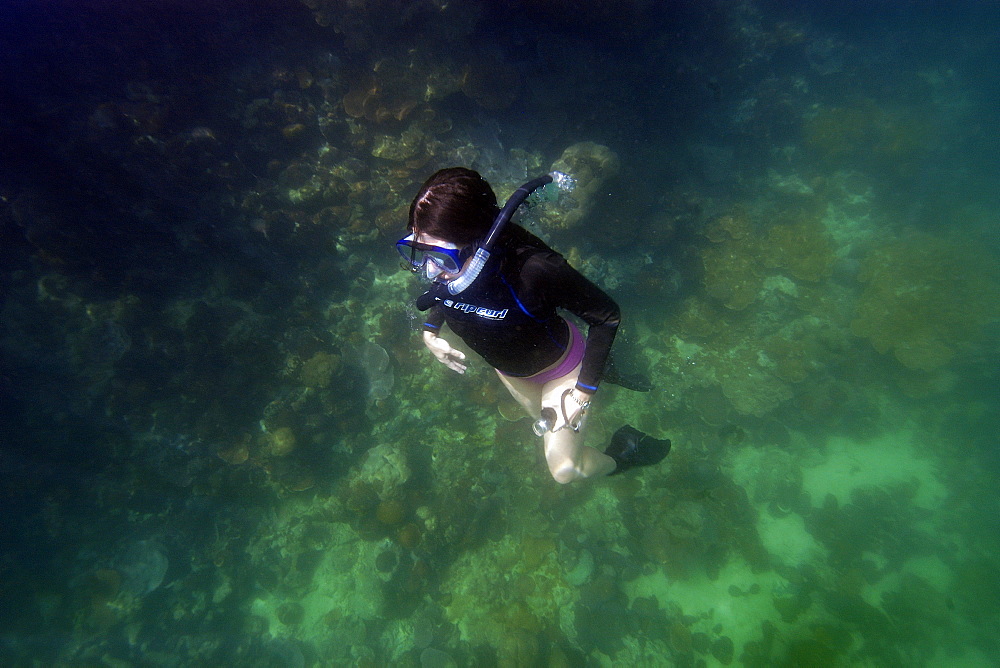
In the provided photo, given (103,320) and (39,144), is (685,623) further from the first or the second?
(39,144)

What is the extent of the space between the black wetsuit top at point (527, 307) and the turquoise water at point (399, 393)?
188 inches

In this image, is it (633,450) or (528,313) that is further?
(633,450)

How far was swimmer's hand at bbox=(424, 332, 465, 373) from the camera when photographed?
295 cm

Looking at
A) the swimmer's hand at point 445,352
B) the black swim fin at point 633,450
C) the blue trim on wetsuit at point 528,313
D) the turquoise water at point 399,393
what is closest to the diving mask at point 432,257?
the blue trim on wetsuit at point 528,313

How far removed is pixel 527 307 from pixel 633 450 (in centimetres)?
198

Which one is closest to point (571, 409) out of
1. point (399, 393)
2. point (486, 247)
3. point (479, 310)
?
point (479, 310)

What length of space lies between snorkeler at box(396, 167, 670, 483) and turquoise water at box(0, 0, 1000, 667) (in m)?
4.39

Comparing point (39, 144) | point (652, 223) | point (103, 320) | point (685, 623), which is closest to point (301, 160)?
point (39, 144)

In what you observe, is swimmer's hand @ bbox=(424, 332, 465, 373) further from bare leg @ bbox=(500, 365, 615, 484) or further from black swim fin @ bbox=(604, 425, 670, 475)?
black swim fin @ bbox=(604, 425, 670, 475)

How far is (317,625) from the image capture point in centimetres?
709

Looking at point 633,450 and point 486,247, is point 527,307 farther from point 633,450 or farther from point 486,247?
point 633,450

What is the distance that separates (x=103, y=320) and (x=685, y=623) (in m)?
11.5

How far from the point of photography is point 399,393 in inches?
304

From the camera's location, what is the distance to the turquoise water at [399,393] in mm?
6285
